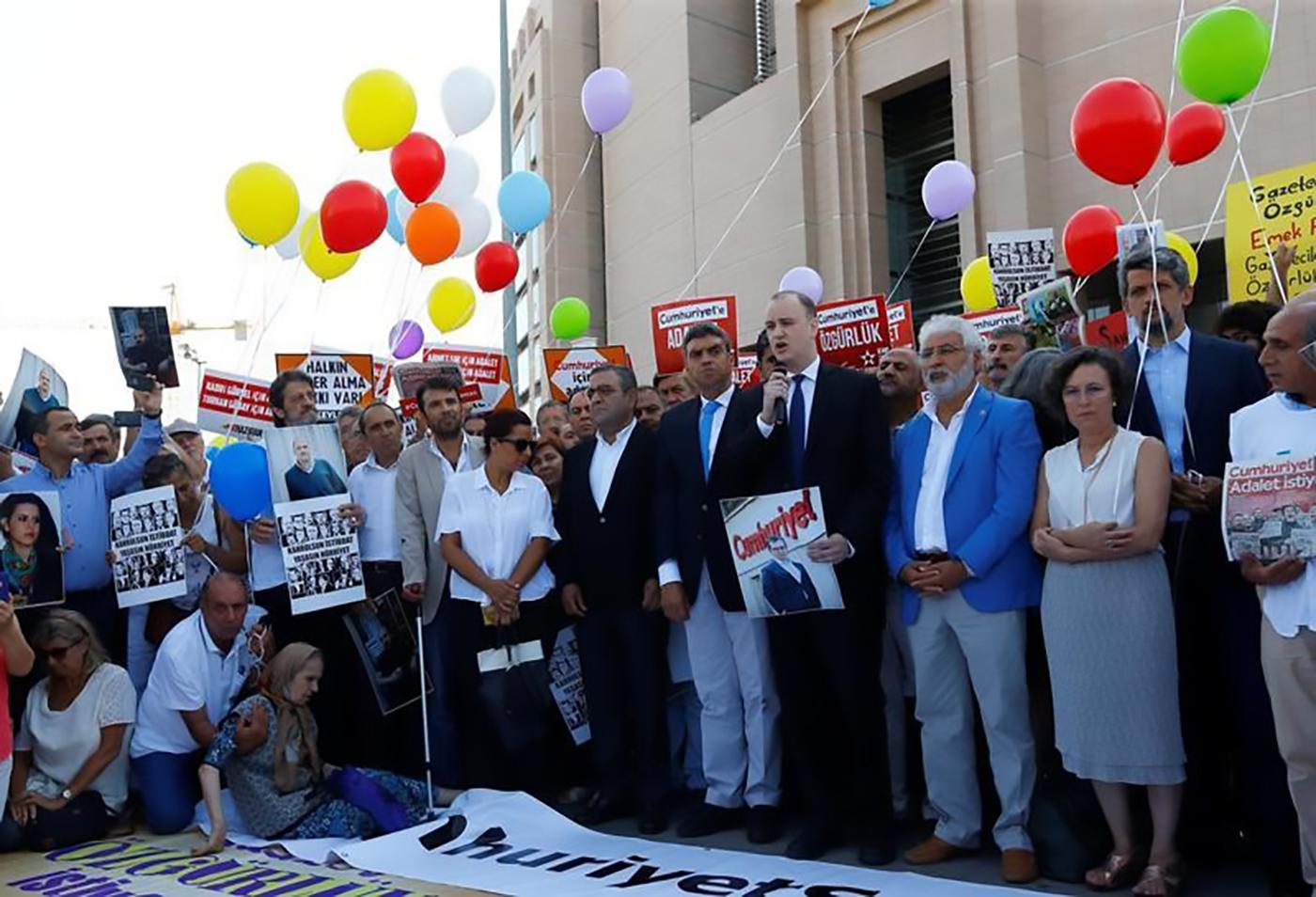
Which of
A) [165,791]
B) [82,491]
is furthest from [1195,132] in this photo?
[165,791]

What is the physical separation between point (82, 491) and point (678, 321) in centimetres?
408

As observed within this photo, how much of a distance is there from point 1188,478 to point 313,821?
383 cm

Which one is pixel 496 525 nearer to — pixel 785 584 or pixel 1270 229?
pixel 785 584

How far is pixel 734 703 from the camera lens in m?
4.90

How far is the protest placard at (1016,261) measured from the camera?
8086mm

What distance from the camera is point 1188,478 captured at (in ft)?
12.5

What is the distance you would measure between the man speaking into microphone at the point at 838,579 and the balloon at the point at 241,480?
249 cm

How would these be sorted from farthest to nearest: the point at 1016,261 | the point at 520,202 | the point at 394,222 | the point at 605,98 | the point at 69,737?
the point at 605,98 → the point at 520,202 → the point at 394,222 → the point at 1016,261 → the point at 69,737

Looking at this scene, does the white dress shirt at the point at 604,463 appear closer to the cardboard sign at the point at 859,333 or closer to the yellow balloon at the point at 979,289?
the cardboard sign at the point at 859,333

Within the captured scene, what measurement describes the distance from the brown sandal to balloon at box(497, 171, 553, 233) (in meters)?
7.94

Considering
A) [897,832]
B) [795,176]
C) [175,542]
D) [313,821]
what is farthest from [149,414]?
[795,176]

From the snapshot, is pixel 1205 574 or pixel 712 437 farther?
pixel 712 437

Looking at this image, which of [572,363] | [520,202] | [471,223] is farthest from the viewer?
[520,202]

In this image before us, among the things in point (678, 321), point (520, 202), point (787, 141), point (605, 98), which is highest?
point (787, 141)
